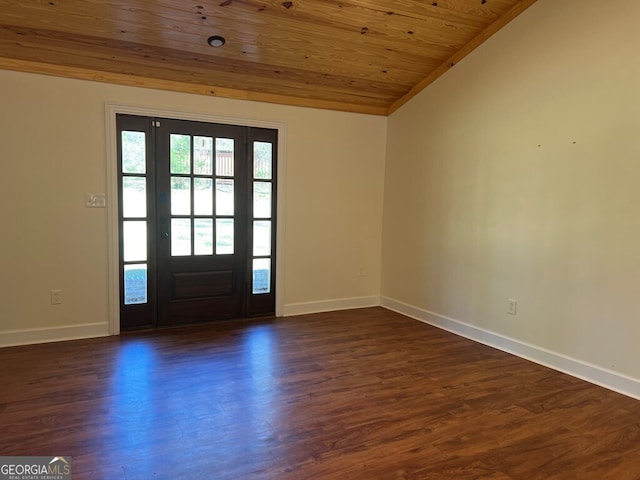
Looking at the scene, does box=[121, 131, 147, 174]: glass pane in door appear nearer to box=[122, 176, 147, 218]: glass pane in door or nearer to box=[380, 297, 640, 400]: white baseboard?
box=[122, 176, 147, 218]: glass pane in door

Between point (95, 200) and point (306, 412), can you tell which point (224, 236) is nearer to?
point (95, 200)

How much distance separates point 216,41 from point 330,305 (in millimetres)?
2910

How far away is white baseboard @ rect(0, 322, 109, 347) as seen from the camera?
3.43 m

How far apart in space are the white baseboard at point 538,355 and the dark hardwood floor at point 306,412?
0.09 metres

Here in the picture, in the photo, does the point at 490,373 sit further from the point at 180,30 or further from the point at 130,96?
the point at 130,96

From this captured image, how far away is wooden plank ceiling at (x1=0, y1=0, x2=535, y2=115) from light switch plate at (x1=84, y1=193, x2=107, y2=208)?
993mm

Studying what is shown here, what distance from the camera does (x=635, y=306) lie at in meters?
2.67

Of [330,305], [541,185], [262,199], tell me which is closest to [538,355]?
[541,185]

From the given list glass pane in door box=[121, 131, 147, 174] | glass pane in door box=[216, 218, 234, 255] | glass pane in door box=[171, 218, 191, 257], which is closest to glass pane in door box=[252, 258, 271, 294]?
glass pane in door box=[216, 218, 234, 255]

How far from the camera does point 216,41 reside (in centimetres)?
327

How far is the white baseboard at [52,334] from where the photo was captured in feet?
11.3

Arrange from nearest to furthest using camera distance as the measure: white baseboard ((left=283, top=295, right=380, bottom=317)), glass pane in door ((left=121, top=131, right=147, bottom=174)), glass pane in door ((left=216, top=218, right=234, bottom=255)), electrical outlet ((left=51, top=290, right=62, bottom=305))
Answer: electrical outlet ((left=51, top=290, right=62, bottom=305)) → glass pane in door ((left=121, top=131, right=147, bottom=174)) → glass pane in door ((left=216, top=218, right=234, bottom=255)) → white baseboard ((left=283, top=295, right=380, bottom=317))

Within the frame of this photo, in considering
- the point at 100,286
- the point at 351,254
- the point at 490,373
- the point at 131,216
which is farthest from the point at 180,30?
the point at 490,373

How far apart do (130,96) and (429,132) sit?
2.89 m
